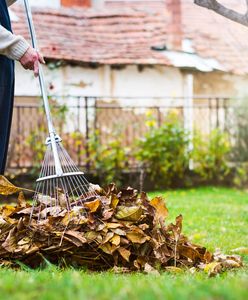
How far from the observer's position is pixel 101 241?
3693mm

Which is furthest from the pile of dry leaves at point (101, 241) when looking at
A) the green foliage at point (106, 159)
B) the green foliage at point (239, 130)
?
the green foliage at point (239, 130)

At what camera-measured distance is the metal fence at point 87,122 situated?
10.5 meters

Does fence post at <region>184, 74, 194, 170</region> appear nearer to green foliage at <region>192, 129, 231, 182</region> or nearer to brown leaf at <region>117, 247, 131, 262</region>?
green foliage at <region>192, 129, 231, 182</region>

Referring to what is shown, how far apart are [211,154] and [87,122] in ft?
6.04

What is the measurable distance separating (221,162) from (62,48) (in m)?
3.28

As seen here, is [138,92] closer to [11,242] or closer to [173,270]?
[11,242]

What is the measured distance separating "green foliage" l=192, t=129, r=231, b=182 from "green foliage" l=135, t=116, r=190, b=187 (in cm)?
24

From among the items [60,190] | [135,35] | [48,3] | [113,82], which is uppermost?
[48,3]

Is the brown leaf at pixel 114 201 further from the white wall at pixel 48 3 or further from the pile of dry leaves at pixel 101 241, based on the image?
the white wall at pixel 48 3

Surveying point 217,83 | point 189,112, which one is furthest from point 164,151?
point 217,83

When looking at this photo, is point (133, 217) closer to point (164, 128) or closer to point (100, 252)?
point (100, 252)

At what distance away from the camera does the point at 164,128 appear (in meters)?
10.8

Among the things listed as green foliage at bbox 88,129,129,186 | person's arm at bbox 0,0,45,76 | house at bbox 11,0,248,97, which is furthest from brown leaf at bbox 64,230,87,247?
house at bbox 11,0,248,97

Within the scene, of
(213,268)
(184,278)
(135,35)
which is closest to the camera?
(184,278)
